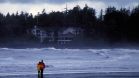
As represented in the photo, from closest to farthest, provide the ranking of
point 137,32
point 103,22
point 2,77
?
1. point 2,77
2. point 137,32
3. point 103,22

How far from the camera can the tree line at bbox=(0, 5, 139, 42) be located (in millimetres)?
62250

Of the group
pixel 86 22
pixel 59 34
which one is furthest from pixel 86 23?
pixel 59 34

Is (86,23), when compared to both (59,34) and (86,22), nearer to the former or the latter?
(86,22)

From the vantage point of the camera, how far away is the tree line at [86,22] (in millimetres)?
62250

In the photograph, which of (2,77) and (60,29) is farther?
(60,29)

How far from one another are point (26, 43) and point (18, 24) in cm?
833

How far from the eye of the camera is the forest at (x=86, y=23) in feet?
203

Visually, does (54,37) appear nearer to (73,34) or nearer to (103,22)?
(73,34)

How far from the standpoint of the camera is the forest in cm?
6197

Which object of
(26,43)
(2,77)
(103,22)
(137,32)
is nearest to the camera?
(2,77)

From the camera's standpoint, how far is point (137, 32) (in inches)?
2441

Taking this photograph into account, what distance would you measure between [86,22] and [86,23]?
0.47 ft

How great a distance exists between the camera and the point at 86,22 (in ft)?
217

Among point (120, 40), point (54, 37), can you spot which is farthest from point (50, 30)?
point (120, 40)
